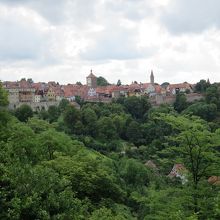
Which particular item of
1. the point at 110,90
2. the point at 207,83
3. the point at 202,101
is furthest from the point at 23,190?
the point at 110,90

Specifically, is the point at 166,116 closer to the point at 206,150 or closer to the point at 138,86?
the point at 206,150

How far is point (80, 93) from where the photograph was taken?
123m

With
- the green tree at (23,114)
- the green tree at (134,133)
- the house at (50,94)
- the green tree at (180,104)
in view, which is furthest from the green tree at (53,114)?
the house at (50,94)

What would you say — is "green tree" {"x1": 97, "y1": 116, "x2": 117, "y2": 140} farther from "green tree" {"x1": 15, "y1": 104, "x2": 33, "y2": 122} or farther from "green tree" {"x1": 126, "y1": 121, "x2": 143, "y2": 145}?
"green tree" {"x1": 15, "y1": 104, "x2": 33, "y2": 122}

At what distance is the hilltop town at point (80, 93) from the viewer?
340 ft

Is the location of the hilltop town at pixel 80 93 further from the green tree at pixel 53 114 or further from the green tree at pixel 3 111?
the green tree at pixel 3 111

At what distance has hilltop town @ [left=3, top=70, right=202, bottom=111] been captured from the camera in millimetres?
103500

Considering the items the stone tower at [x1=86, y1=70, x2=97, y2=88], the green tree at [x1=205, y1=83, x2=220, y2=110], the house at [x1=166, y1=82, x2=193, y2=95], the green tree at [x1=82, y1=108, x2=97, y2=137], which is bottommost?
the green tree at [x1=82, y1=108, x2=97, y2=137]

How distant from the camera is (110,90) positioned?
122438 millimetres

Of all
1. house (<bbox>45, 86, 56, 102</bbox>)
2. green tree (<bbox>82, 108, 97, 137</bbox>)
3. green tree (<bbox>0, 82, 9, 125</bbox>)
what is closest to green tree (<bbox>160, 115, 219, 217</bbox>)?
green tree (<bbox>0, 82, 9, 125</bbox>)

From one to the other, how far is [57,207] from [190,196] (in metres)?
6.05

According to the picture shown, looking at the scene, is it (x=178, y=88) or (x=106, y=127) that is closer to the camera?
(x=106, y=127)

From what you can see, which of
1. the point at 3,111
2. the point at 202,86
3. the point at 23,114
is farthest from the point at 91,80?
the point at 3,111

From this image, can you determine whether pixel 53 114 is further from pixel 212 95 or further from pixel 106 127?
pixel 212 95
